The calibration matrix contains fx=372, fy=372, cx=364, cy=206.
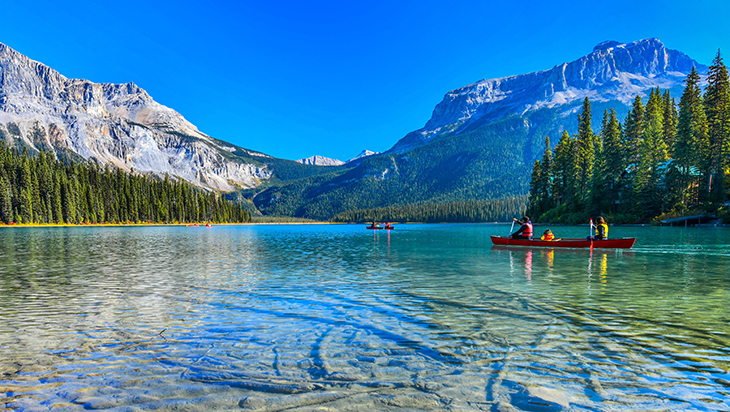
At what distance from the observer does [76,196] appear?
5187 inches

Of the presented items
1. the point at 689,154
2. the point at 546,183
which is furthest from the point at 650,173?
the point at 546,183

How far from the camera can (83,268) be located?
25.2 meters

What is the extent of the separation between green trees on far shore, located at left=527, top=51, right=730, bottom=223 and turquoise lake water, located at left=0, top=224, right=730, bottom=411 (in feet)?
247

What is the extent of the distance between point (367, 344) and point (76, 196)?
159592 millimetres

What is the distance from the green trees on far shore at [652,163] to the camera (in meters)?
75.8

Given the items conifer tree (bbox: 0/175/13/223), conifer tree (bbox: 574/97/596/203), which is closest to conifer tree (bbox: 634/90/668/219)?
conifer tree (bbox: 574/97/596/203)

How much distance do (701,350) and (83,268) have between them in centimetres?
3154

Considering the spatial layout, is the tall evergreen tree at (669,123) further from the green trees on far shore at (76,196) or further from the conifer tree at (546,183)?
the green trees on far shore at (76,196)

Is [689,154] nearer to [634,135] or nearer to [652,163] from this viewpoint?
[652,163]

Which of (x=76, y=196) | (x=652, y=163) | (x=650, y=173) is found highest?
(x=652, y=163)

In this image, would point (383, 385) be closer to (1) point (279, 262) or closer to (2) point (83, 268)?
(1) point (279, 262)

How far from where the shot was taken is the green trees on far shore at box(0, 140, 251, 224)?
116 m

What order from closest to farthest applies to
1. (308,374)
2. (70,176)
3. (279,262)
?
1. (308,374)
2. (279,262)
3. (70,176)

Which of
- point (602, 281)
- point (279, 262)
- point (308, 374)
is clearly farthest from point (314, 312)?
point (279, 262)
